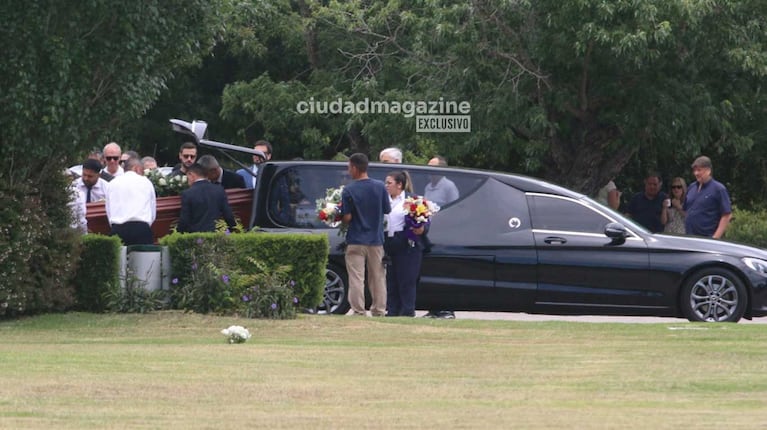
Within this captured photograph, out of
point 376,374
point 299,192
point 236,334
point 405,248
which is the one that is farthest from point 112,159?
point 376,374

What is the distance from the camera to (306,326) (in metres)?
15.4

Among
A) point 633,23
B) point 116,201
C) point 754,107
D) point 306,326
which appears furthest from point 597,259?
point 754,107

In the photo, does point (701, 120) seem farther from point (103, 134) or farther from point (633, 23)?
point (103, 134)

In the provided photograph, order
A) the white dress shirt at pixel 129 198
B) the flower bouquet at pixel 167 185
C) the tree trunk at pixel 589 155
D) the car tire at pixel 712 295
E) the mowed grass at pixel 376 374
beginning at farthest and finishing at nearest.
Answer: the tree trunk at pixel 589 155, the flower bouquet at pixel 167 185, the car tire at pixel 712 295, the white dress shirt at pixel 129 198, the mowed grass at pixel 376 374

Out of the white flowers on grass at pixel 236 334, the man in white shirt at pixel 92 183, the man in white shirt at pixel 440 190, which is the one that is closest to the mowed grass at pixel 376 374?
the white flowers on grass at pixel 236 334

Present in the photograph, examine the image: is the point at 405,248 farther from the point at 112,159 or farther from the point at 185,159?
the point at 112,159

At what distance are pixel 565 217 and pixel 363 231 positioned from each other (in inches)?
87.4

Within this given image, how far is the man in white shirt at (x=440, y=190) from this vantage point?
717 inches

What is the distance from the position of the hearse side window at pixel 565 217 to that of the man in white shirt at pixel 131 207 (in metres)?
3.96

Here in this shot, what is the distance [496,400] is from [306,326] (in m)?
5.38

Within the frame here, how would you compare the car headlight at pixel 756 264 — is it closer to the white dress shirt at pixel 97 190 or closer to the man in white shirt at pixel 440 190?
the man in white shirt at pixel 440 190

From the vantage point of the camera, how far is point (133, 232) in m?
17.2

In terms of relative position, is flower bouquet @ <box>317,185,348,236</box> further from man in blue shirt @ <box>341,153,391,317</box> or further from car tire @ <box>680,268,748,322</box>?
car tire @ <box>680,268,748,322</box>

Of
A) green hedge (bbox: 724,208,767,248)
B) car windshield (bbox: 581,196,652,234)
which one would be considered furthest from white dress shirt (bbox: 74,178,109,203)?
green hedge (bbox: 724,208,767,248)
